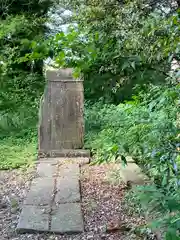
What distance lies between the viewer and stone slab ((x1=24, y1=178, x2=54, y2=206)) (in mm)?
3076

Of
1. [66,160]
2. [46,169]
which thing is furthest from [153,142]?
[66,160]

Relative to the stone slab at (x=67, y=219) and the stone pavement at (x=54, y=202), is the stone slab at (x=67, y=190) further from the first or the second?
the stone slab at (x=67, y=219)

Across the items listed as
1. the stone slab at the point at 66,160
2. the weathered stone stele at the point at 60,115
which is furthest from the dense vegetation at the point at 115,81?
the weathered stone stele at the point at 60,115

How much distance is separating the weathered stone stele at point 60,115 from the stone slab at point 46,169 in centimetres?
44

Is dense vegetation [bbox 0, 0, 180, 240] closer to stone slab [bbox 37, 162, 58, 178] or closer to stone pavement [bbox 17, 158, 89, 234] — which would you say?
stone slab [bbox 37, 162, 58, 178]

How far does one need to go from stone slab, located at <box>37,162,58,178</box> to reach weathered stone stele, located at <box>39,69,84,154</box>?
1.44 feet

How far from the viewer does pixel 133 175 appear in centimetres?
349

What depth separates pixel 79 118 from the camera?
4770 mm

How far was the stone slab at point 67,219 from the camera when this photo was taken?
2547mm

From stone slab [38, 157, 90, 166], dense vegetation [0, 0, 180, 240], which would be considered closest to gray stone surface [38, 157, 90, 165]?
stone slab [38, 157, 90, 166]

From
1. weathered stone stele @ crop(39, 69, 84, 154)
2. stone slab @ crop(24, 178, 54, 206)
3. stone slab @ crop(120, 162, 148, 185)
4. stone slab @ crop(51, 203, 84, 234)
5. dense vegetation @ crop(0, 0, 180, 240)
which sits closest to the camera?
dense vegetation @ crop(0, 0, 180, 240)

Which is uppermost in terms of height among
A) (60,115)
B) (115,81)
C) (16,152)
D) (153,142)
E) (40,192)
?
(115,81)

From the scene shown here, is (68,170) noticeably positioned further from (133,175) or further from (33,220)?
(33,220)

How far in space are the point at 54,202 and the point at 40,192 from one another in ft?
0.95
